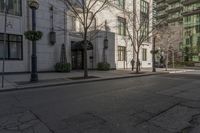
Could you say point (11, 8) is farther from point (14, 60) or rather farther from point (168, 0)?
point (168, 0)

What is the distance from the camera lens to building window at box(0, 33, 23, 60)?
18312 mm

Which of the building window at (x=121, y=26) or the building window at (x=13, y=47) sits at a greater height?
the building window at (x=121, y=26)

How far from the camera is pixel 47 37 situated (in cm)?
2108

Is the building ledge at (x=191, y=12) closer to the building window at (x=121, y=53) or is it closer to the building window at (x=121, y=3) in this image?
the building window at (x=121, y=3)

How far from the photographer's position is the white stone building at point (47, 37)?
1872 centimetres

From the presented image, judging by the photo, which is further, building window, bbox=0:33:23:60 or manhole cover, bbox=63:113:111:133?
building window, bbox=0:33:23:60

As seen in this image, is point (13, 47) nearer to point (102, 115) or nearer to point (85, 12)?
point (85, 12)

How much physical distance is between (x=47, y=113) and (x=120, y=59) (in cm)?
2558

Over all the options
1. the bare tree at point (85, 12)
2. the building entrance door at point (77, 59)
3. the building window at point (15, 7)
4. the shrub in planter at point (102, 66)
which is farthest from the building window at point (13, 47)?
the shrub in planter at point (102, 66)

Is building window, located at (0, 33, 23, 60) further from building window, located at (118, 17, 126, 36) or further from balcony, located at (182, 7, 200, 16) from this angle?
balcony, located at (182, 7, 200, 16)

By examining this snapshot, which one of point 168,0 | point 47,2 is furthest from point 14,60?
point 168,0

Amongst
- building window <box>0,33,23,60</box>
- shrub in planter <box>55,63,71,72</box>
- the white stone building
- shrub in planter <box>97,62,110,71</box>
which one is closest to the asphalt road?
building window <box>0,33,23,60</box>

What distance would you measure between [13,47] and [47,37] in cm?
378

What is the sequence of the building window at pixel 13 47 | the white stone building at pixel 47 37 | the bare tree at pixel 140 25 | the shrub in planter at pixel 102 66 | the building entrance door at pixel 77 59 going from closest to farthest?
1. the building window at pixel 13 47
2. the white stone building at pixel 47 37
3. the bare tree at pixel 140 25
4. the shrub in planter at pixel 102 66
5. the building entrance door at pixel 77 59
